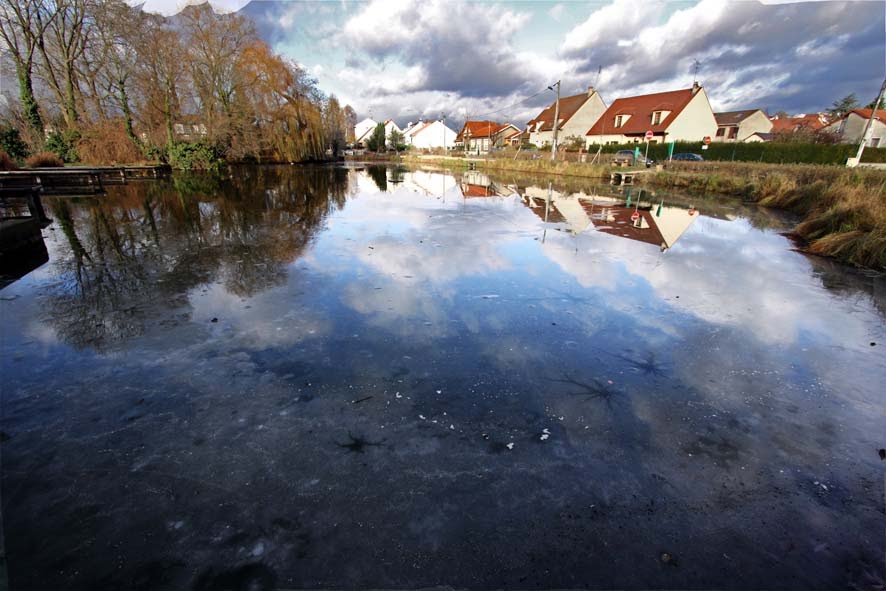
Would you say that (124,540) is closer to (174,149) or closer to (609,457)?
(609,457)

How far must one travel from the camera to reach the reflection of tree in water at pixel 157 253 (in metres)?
4.68

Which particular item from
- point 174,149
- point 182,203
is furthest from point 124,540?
point 174,149

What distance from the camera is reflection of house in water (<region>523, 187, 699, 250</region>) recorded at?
31.8ft

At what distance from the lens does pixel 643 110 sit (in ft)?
138

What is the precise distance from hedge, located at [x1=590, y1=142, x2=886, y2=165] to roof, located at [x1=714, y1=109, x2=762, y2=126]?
19754 mm

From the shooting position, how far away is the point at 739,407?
326cm

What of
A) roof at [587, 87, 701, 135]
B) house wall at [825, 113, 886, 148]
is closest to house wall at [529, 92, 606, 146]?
roof at [587, 87, 701, 135]

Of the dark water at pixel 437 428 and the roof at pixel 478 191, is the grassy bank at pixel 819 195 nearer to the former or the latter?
the dark water at pixel 437 428

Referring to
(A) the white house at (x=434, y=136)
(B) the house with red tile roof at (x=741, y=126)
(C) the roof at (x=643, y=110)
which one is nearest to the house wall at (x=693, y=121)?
(C) the roof at (x=643, y=110)

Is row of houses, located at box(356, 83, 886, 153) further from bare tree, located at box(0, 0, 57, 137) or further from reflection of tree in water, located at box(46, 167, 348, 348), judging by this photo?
bare tree, located at box(0, 0, 57, 137)

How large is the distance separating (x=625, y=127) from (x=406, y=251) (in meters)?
44.0

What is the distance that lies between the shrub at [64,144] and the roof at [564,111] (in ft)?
145

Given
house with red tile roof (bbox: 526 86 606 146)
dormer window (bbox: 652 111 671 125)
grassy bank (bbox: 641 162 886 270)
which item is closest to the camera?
grassy bank (bbox: 641 162 886 270)

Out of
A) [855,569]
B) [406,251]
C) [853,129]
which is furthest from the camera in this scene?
[853,129]
